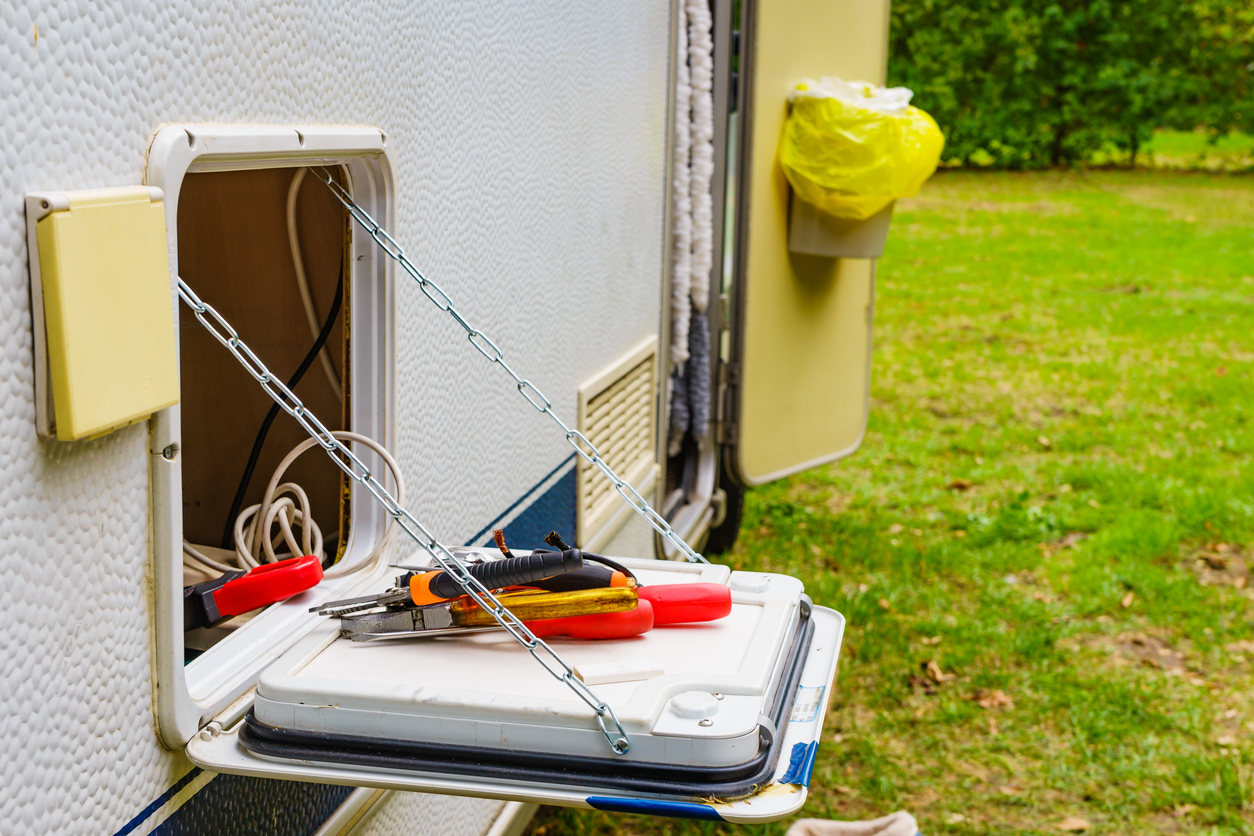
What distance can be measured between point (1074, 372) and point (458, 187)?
6.04 m

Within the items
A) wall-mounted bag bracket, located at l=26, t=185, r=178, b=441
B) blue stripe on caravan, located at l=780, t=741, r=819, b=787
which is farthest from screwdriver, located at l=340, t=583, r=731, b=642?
wall-mounted bag bracket, located at l=26, t=185, r=178, b=441

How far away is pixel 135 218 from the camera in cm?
113

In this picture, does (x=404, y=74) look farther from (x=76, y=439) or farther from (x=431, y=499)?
(x=76, y=439)

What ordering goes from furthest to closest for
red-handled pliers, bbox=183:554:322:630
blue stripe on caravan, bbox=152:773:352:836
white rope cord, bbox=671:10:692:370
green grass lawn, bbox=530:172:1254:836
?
white rope cord, bbox=671:10:692:370 < green grass lawn, bbox=530:172:1254:836 < red-handled pliers, bbox=183:554:322:630 < blue stripe on caravan, bbox=152:773:352:836

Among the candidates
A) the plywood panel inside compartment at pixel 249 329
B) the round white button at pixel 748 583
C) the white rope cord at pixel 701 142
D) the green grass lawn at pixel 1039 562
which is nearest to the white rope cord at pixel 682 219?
the white rope cord at pixel 701 142

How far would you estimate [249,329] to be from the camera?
81.5 inches

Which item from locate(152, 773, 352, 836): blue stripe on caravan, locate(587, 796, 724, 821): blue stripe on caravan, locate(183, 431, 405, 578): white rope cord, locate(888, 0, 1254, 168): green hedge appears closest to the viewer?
locate(587, 796, 724, 821): blue stripe on caravan

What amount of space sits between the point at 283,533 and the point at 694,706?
815mm

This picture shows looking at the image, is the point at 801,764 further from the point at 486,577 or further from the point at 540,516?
the point at 540,516

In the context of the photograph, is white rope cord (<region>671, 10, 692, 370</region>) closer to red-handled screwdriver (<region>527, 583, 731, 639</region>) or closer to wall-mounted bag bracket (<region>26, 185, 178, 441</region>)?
red-handled screwdriver (<region>527, 583, 731, 639</region>)

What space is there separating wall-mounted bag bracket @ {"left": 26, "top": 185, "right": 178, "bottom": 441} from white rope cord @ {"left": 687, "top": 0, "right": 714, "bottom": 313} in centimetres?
238

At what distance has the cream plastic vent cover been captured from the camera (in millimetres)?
2691

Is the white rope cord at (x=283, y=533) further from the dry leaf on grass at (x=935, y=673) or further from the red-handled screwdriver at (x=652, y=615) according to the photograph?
the dry leaf on grass at (x=935, y=673)

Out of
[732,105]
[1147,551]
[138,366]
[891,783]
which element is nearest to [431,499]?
[138,366]
